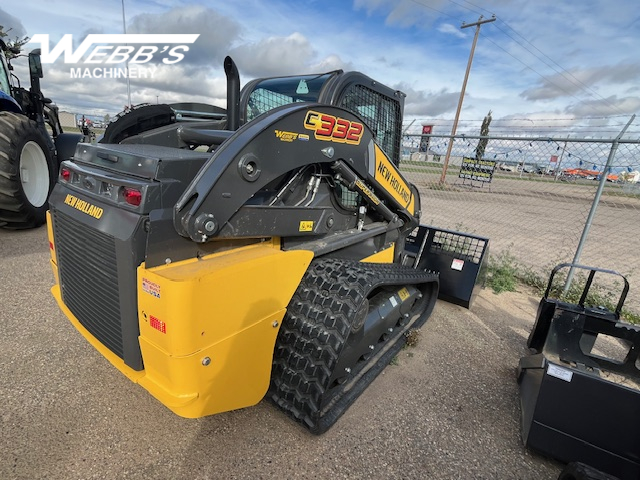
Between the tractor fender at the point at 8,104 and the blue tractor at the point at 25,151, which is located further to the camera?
the tractor fender at the point at 8,104

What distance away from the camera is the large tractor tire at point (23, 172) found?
475 centimetres

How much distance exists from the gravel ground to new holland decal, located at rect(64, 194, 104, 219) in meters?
1.24

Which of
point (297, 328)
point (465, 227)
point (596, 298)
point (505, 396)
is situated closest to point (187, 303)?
point (297, 328)

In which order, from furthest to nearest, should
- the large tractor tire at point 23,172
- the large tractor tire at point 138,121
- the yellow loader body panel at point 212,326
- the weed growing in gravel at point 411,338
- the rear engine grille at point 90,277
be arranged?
the large tractor tire at point 23,172 → the weed growing in gravel at point 411,338 → the large tractor tire at point 138,121 → the rear engine grille at point 90,277 → the yellow loader body panel at point 212,326

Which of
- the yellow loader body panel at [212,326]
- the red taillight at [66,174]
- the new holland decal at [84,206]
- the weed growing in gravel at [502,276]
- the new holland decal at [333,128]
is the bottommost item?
the weed growing in gravel at [502,276]

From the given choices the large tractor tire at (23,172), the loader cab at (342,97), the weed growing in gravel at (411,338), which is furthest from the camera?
the large tractor tire at (23,172)

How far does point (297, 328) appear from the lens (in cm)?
220

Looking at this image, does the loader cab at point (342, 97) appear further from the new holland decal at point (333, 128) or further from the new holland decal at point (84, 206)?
the new holland decal at point (84, 206)

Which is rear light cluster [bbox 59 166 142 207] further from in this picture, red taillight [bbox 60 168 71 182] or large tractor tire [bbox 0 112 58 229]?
large tractor tire [bbox 0 112 58 229]

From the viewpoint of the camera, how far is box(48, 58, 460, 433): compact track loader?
167 centimetres

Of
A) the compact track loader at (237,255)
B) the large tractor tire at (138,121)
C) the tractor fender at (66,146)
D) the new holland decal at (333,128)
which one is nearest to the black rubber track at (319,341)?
the compact track loader at (237,255)

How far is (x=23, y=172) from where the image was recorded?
5488 millimetres

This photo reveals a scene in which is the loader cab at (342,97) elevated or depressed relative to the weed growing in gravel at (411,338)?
elevated

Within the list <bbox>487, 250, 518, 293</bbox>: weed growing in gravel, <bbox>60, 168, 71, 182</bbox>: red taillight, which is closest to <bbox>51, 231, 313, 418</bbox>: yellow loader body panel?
<bbox>60, 168, 71, 182</bbox>: red taillight
